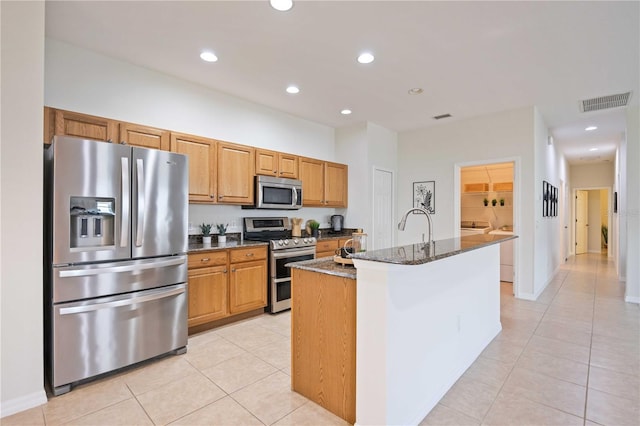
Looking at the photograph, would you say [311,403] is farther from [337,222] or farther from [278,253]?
[337,222]

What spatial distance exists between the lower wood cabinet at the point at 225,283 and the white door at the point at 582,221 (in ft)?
34.1

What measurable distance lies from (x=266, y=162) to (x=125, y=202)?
6.74ft

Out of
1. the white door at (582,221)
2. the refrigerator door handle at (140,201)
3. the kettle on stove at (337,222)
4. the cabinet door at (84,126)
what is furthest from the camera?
the white door at (582,221)

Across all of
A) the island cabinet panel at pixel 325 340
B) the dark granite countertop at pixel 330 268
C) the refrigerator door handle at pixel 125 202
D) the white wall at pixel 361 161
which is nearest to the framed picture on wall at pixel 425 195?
the white wall at pixel 361 161

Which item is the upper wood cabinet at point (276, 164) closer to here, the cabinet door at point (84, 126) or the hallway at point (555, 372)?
the cabinet door at point (84, 126)

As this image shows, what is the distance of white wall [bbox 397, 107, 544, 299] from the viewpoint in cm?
454

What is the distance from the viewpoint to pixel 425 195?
5.59 meters

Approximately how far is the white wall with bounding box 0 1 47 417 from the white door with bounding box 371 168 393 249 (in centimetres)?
425

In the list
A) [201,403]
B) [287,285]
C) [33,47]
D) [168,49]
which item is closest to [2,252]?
[33,47]

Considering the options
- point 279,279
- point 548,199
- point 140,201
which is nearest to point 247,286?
point 279,279

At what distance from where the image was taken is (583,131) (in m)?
5.80

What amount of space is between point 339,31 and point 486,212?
5768mm

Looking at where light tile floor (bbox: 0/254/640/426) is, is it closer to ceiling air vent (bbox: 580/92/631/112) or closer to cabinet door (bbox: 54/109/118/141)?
cabinet door (bbox: 54/109/118/141)

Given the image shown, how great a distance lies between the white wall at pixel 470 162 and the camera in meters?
4.54
